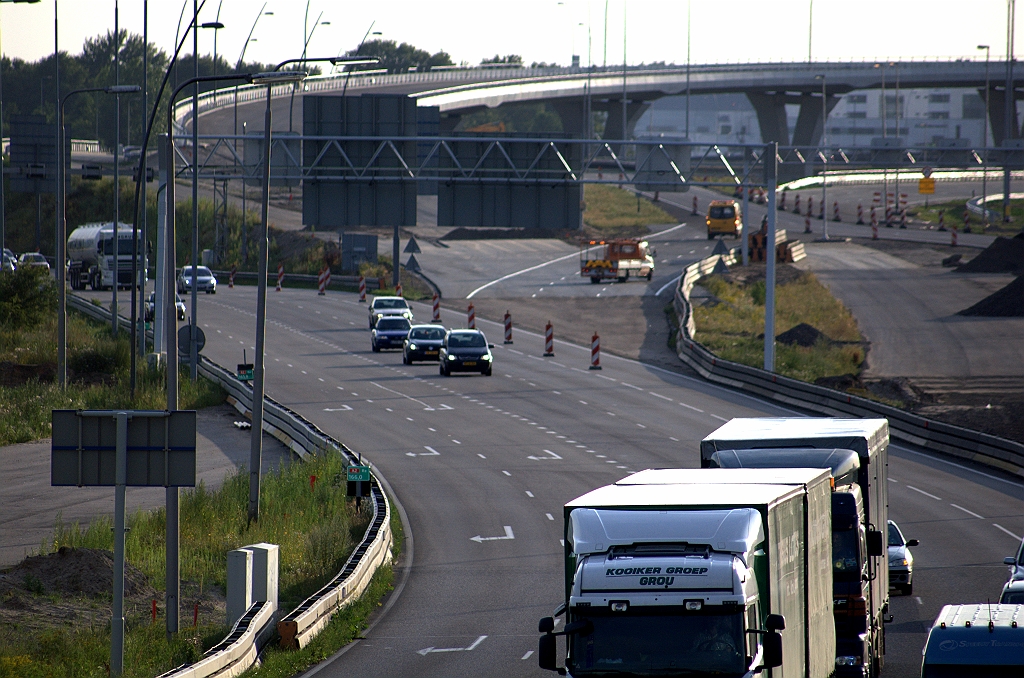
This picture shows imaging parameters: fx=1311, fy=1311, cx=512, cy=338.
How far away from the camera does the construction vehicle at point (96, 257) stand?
72.4m

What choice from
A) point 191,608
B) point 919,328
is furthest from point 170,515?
point 919,328

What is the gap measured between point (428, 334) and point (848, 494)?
35.5m

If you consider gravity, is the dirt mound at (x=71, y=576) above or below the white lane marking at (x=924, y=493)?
above

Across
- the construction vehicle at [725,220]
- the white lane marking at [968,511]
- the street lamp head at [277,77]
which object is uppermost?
the street lamp head at [277,77]

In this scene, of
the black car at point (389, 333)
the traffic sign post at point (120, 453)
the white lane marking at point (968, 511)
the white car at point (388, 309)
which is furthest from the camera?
the white car at point (388, 309)

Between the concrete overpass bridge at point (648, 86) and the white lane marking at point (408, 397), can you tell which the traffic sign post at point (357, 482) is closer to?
the white lane marking at point (408, 397)

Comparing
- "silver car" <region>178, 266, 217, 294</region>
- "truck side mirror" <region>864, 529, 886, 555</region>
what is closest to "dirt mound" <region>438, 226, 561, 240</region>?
"silver car" <region>178, 266, 217, 294</region>

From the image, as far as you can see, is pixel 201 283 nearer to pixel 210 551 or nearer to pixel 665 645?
pixel 210 551

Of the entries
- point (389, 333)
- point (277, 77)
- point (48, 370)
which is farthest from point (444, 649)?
point (389, 333)

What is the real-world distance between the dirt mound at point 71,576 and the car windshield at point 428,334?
95.9ft

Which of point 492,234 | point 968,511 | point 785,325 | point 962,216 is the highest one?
point 962,216

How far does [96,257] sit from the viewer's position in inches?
3012

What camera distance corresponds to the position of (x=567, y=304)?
65188mm

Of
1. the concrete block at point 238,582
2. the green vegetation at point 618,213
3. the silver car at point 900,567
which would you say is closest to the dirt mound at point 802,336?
the silver car at point 900,567
